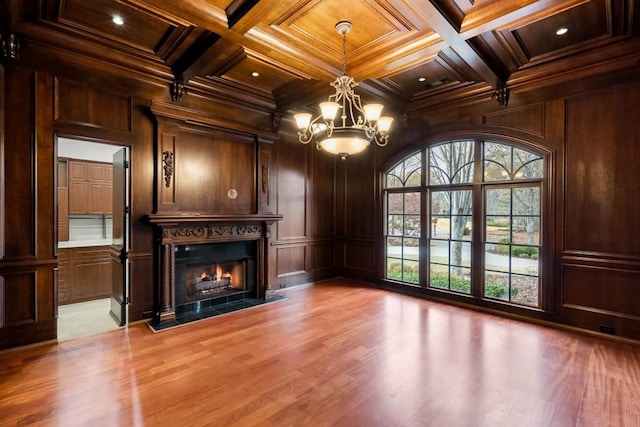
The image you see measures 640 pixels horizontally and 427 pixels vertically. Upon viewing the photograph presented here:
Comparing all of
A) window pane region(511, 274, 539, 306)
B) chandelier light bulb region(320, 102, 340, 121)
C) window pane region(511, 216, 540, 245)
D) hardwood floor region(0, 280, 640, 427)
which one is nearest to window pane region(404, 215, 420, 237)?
window pane region(511, 216, 540, 245)

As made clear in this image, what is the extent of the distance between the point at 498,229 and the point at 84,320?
6.12 m

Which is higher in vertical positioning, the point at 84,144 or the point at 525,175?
the point at 84,144

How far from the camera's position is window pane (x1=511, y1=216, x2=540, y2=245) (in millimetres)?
4433

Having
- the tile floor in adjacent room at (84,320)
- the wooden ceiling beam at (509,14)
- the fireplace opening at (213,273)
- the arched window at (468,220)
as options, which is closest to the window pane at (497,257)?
the arched window at (468,220)

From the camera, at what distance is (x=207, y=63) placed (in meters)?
3.79

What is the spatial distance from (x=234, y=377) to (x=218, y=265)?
8.18 ft

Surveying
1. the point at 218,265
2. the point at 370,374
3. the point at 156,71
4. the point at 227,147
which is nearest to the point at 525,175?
the point at 370,374

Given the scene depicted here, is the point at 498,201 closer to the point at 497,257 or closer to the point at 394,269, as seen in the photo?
the point at 497,257

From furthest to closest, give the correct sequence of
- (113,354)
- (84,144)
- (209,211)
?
(84,144) < (209,211) < (113,354)

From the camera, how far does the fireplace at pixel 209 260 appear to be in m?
4.27

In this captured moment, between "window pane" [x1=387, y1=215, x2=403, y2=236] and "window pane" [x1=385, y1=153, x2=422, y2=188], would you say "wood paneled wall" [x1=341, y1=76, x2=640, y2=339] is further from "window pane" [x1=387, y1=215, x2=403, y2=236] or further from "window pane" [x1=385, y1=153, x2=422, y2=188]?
"window pane" [x1=387, y1=215, x2=403, y2=236]

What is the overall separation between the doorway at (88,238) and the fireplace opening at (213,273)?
740 millimetres

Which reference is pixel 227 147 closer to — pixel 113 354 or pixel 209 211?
pixel 209 211

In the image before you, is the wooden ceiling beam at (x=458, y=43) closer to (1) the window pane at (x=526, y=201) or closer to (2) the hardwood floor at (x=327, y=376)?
(1) the window pane at (x=526, y=201)
